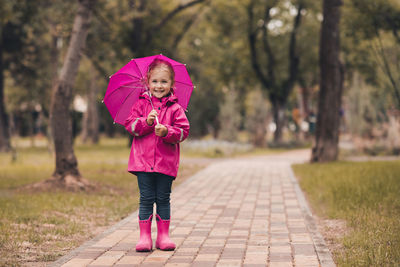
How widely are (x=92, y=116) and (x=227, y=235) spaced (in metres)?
31.0

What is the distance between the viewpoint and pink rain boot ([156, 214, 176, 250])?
5258 mm

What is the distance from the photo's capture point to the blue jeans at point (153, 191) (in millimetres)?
5180

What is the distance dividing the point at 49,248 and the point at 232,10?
27283mm

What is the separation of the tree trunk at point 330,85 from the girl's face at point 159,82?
11203mm

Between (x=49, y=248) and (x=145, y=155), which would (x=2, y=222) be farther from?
(x=145, y=155)

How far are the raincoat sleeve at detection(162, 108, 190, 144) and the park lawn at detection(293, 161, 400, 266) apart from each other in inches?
67.9

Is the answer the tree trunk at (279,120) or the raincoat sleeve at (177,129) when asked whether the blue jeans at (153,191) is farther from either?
the tree trunk at (279,120)

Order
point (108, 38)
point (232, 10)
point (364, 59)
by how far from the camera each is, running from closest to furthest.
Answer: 1. point (108, 38)
2. point (364, 59)
3. point (232, 10)

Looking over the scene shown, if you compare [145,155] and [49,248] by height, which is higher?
[145,155]

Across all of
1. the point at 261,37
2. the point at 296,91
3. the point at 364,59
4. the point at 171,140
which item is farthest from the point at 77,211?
the point at 296,91

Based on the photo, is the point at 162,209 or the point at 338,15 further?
the point at 338,15

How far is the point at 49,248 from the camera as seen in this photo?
5.46 metres

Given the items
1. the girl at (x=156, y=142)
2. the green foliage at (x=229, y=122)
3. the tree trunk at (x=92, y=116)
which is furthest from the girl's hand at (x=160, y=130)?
the tree trunk at (x=92, y=116)

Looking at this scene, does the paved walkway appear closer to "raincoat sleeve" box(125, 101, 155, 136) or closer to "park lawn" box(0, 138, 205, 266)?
"park lawn" box(0, 138, 205, 266)
